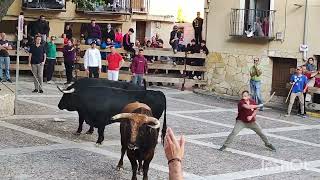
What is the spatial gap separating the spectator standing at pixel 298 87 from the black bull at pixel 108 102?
26.4 ft

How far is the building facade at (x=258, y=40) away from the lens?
20.6m

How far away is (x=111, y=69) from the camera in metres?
20.1

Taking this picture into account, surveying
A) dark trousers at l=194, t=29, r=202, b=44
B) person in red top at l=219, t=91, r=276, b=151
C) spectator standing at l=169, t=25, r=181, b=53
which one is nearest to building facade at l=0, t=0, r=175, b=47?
spectator standing at l=169, t=25, r=181, b=53

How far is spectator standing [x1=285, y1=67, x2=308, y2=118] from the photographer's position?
751 inches

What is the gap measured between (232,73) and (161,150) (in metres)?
11.5

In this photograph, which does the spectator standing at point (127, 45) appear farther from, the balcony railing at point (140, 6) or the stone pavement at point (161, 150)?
the balcony railing at point (140, 6)

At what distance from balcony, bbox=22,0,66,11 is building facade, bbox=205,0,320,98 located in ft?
24.0

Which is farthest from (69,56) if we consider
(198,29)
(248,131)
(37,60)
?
(248,131)

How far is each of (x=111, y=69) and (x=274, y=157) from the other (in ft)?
30.1

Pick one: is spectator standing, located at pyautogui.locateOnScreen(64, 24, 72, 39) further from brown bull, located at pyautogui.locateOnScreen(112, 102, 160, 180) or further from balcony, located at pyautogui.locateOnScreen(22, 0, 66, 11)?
brown bull, located at pyautogui.locateOnScreen(112, 102, 160, 180)

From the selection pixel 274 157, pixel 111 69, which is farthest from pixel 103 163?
pixel 111 69

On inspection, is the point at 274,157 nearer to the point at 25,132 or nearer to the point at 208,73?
the point at 25,132

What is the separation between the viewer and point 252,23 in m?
22.3

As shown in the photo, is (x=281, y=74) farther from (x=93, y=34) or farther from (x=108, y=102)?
(x=108, y=102)
